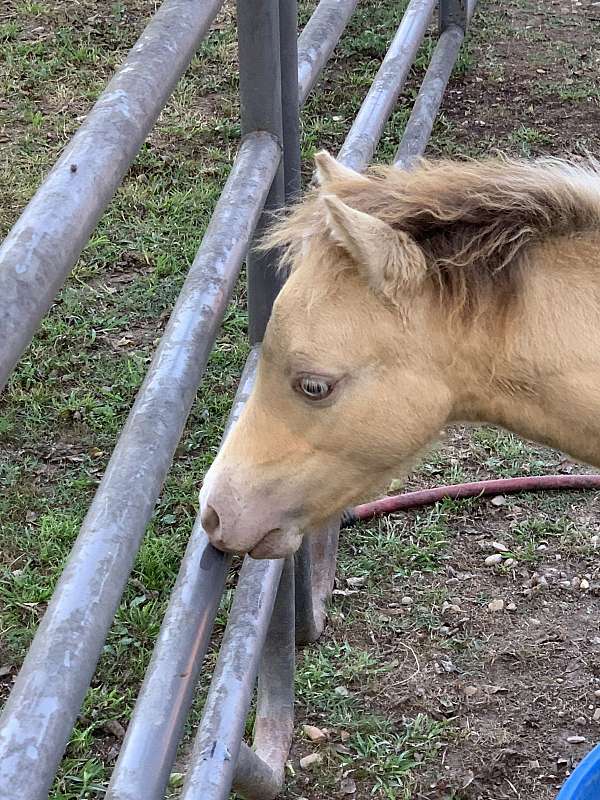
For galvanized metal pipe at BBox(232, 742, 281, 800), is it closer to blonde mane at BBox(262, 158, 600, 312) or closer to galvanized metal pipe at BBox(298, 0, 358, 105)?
blonde mane at BBox(262, 158, 600, 312)

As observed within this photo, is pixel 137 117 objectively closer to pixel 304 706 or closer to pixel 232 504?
pixel 232 504

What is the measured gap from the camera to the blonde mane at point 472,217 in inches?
68.6

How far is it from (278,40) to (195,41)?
479mm

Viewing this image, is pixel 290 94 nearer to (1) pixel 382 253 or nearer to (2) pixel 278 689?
(1) pixel 382 253

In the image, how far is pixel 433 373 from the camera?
1799mm

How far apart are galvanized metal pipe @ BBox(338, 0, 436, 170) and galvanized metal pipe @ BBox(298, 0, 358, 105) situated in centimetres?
26

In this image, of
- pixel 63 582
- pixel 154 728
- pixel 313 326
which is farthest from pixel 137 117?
pixel 154 728

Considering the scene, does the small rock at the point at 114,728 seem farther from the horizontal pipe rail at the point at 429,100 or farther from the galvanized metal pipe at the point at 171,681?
the horizontal pipe rail at the point at 429,100

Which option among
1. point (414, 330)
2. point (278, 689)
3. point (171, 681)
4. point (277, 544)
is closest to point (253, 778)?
point (278, 689)

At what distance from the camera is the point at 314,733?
2729mm

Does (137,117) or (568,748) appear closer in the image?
(137,117)

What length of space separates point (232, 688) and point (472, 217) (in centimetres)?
95

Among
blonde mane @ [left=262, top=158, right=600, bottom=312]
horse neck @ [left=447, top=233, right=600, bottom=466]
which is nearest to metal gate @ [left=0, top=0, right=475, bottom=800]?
blonde mane @ [left=262, top=158, right=600, bottom=312]

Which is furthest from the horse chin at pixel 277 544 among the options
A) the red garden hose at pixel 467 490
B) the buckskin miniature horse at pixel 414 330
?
the red garden hose at pixel 467 490
